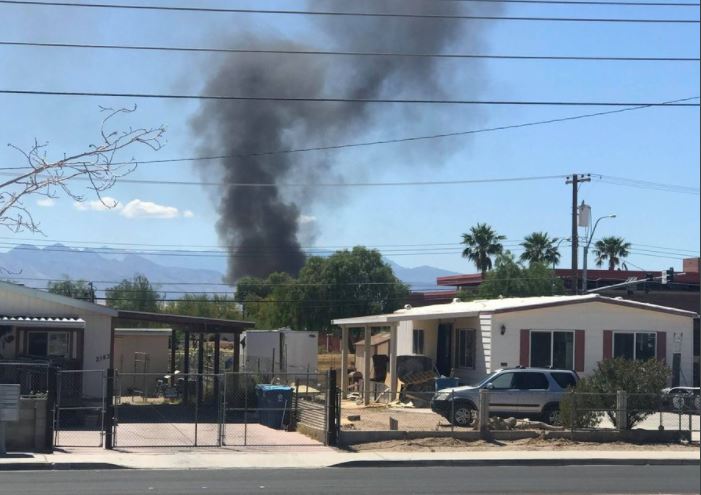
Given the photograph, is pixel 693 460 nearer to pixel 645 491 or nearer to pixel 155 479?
pixel 645 491

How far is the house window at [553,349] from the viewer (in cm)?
3045

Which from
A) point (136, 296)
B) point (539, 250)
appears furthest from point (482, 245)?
point (136, 296)

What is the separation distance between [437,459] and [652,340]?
48.5 feet

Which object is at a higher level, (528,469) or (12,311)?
(12,311)

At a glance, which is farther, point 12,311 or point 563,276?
point 563,276

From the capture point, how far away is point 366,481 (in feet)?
52.4

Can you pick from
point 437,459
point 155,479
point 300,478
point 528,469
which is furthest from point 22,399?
point 528,469

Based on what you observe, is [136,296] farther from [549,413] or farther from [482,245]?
[549,413]

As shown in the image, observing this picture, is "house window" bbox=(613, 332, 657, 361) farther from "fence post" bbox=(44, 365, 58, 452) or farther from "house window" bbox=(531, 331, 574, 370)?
"fence post" bbox=(44, 365, 58, 452)

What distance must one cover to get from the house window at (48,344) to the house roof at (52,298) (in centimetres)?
87

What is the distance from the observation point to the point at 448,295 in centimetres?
6994

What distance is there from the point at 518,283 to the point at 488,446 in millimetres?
40169

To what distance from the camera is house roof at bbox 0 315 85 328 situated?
86.5 ft

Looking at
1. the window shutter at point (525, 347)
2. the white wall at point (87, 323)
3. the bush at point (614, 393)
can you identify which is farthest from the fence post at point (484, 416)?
the white wall at point (87, 323)
